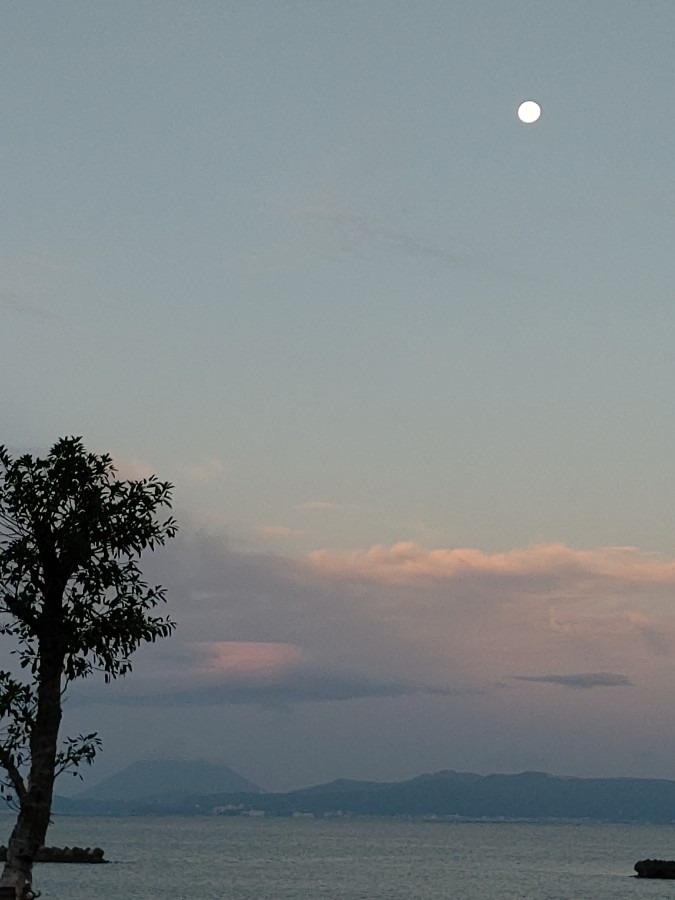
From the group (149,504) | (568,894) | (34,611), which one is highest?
(149,504)

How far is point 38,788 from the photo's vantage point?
32.2 m

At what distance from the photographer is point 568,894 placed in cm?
17862

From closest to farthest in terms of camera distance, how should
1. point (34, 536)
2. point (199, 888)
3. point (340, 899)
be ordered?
point (34, 536) → point (340, 899) → point (199, 888)

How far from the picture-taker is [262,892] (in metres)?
171

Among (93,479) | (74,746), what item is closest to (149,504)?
(93,479)

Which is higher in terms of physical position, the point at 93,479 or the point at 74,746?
the point at 93,479

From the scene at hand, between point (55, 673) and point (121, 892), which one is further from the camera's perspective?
point (121, 892)

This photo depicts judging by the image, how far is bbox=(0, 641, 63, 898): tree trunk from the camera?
3197 centimetres

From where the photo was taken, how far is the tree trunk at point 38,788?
3197cm

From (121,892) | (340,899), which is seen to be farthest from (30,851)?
(121,892)

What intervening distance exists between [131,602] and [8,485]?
14.5 feet

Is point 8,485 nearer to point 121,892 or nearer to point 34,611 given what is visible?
point 34,611

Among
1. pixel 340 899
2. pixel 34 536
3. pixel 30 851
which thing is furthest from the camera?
pixel 340 899

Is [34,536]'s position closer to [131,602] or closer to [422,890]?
[131,602]
